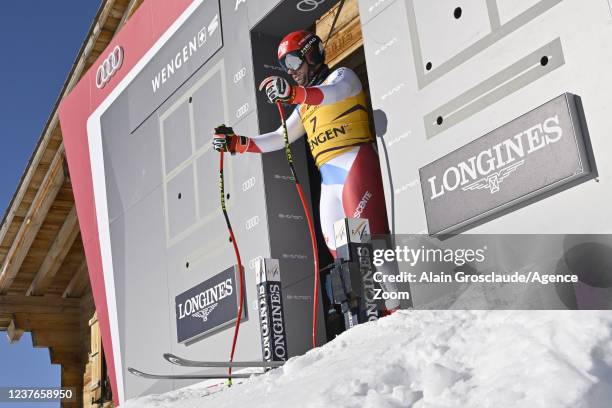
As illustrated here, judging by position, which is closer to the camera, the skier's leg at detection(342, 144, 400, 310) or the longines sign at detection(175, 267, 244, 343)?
the skier's leg at detection(342, 144, 400, 310)

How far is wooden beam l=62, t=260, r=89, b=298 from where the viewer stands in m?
10.0

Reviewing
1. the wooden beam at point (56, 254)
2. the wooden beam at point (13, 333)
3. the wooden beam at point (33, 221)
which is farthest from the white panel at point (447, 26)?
the wooden beam at point (13, 333)

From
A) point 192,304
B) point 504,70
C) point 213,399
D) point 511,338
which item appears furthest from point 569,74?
point 192,304

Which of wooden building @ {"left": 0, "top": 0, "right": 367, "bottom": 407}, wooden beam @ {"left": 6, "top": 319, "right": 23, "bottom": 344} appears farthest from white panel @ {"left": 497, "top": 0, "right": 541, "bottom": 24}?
wooden beam @ {"left": 6, "top": 319, "right": 23, "bottom": 344}

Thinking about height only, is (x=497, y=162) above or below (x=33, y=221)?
below

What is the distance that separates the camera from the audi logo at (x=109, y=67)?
6434 millimetres

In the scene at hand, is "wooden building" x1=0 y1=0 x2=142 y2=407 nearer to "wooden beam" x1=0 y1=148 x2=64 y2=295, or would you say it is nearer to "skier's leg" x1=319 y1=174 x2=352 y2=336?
"wooden beam" x1=0 y1=148 x2=64 y2=295

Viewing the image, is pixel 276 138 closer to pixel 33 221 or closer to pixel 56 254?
pixel 33 221

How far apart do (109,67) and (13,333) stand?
4298 mm

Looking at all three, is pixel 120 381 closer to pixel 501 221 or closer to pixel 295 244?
pixel 295 244

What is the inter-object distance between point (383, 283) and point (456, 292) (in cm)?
64

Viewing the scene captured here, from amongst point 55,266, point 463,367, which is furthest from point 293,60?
point 55,266

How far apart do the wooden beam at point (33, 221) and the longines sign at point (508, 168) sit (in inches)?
237

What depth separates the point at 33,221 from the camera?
9.06 m
